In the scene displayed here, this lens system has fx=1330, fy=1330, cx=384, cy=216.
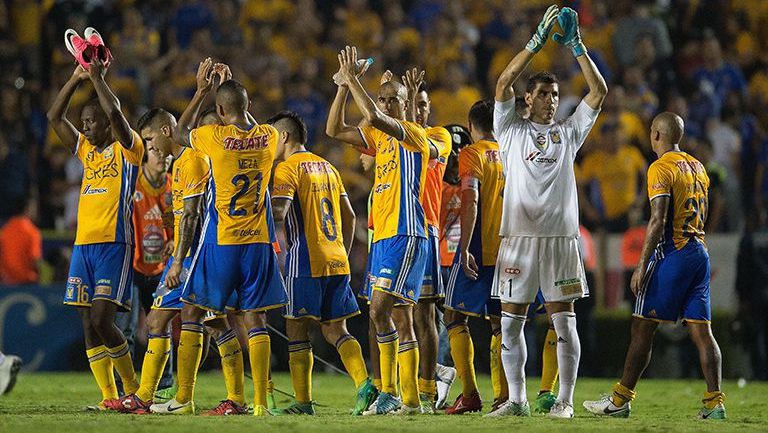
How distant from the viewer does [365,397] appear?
1108 cm

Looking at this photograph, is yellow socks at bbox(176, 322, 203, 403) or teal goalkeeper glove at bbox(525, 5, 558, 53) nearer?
teal goalkeeper glove at bbox(525, 5, 558, 53)

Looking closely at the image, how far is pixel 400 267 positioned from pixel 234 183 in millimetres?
1500

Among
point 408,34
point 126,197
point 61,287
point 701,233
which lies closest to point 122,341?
point 126,197

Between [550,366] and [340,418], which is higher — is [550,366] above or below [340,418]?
above

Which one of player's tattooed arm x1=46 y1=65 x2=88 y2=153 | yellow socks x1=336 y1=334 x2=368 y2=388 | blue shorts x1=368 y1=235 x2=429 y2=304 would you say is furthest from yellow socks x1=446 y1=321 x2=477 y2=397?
player's tattooed arm x1=46 y1=65 x2=88 y2=153

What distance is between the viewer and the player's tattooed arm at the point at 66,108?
11555 millimetres

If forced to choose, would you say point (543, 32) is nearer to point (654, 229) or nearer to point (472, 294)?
point (654, 229)

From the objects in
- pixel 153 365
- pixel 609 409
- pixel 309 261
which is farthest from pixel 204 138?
pixel 609 409

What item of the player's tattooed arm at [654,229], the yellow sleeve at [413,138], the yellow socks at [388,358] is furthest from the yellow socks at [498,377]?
the yellow sleeve at [413,138]

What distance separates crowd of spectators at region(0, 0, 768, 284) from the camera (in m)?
19.7

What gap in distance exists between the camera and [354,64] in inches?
423

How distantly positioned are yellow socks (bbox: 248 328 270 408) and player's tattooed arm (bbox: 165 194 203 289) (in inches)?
29.9

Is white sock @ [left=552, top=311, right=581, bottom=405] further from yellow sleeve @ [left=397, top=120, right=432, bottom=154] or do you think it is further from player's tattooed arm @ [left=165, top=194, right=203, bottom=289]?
player's tattooed arm @ [left=165, top=194, right=203, bottom=289]

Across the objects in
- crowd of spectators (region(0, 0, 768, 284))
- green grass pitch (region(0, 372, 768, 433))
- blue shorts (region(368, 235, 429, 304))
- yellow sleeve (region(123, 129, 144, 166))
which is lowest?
green grass pitch (region(0, 372, 768, 433))
